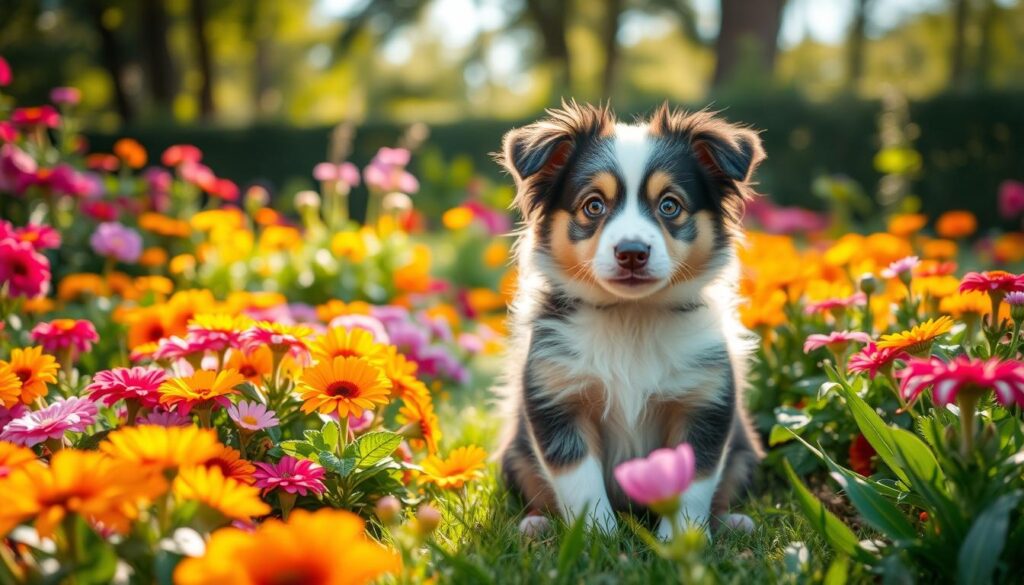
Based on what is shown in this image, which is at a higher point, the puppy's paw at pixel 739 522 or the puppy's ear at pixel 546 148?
the puppy's ear at pixel 546 148

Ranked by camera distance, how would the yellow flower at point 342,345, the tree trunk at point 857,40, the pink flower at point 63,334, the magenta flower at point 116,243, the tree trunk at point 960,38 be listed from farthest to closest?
1. the tree trunk at point 857,40
2. the tree trunk at point 960,38
3. the magenta flower at point 116,243
4. the pink flower at point 63,334
5. the yellow flower at point 342,345

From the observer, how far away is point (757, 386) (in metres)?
3.47

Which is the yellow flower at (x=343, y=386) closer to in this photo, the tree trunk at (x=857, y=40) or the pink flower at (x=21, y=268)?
the pink flower at (x=21, y=268)

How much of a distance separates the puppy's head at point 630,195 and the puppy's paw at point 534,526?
0.72 m

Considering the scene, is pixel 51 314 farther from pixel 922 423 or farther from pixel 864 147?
pixel 864 147

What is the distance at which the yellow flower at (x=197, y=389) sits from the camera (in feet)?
7.11

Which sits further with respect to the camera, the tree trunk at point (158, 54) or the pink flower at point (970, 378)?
the tree trunk at point (158, 54)

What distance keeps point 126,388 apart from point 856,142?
10.2m

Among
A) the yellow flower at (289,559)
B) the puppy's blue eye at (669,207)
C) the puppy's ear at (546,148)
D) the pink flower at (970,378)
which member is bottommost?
the yellow flower at (289,559)

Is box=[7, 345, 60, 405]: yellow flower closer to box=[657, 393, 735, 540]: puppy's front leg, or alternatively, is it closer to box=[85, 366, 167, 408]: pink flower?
box=[85, 366, 167, 408]: pink flower

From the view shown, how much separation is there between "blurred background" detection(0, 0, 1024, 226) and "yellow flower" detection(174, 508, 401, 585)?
168 inches

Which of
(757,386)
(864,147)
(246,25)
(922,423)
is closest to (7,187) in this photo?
(757,386)

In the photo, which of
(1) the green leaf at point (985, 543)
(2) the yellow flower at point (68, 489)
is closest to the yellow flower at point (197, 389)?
(2) the yellow flower at point (68, 489)

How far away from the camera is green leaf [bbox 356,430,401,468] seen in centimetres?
237
